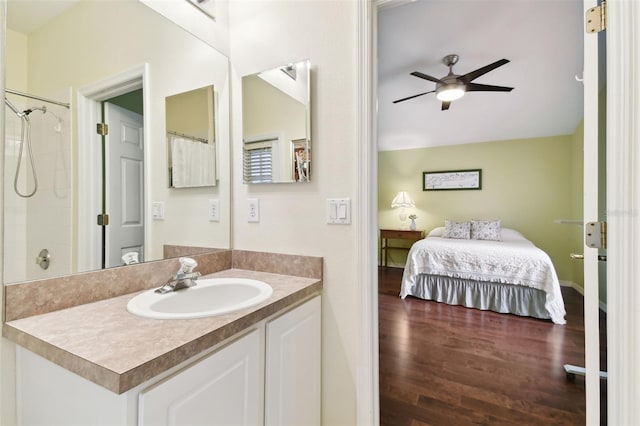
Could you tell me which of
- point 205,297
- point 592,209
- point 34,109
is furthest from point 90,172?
point 592,209

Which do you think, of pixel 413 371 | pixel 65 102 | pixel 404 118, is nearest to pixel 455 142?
pixel 404 118

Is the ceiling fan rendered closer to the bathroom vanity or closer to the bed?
the bed

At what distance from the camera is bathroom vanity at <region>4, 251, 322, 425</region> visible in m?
0.60

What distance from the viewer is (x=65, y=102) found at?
98cm

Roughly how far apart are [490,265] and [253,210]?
2892mm

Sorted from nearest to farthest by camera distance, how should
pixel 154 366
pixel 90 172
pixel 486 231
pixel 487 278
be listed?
pixel 154 366 → pixel 90 172 → pixel 487 278 → pixel 486 231

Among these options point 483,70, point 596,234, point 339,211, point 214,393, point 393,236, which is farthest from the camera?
point 393,236

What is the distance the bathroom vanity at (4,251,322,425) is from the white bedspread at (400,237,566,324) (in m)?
2.83

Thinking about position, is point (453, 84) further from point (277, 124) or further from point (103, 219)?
point (103, 219)

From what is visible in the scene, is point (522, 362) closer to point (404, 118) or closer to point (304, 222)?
point (304, 222)

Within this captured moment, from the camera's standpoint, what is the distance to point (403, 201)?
18.0ft

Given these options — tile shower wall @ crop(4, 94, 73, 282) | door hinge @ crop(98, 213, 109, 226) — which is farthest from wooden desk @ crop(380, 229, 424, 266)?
tile shower wall @ crop(4, 94, 73, 282)

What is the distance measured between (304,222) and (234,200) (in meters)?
0.45

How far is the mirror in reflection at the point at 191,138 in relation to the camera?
1.37 meters
